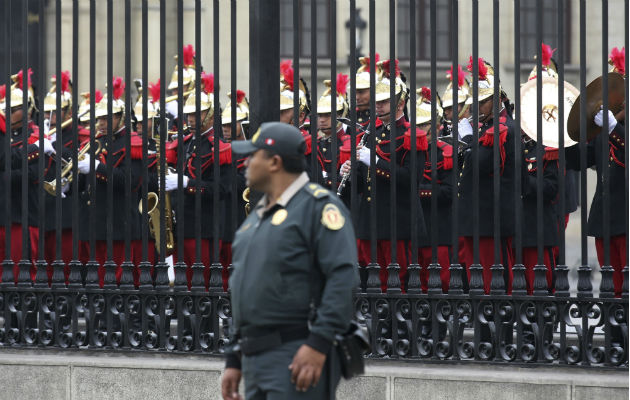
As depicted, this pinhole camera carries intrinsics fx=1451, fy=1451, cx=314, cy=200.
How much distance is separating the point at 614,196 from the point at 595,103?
28.8 inches

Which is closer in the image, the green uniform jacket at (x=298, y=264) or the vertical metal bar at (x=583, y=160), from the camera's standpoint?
the green uniform jacket at (x=298, y=264)

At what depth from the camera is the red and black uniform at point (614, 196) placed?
8.34 m

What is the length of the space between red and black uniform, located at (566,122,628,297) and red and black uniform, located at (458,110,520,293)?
0.59 m

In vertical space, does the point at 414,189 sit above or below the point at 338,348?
above

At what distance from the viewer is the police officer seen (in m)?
5.29

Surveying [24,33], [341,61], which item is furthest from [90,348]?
[341,61]

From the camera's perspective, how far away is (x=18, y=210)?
10359 mm

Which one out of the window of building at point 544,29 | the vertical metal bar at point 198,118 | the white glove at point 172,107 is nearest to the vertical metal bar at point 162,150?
the vertical metal bar at point 198,118

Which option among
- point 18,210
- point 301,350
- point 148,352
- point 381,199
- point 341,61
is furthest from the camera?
point 341,61

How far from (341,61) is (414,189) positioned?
14.7 m

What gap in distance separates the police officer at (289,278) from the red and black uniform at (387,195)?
298 centimetres

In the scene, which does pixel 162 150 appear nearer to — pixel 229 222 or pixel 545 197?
pixel 229 222

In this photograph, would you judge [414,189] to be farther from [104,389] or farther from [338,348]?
[338,348]

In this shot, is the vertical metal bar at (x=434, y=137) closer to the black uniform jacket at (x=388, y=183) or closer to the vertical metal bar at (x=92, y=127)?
the black uniform jacket at (x=388, y=183)
